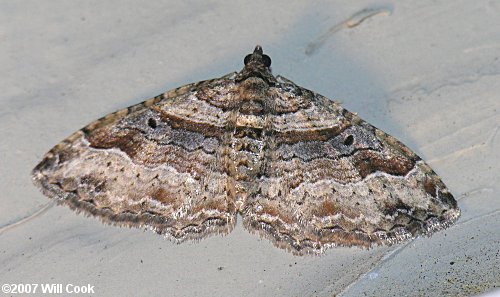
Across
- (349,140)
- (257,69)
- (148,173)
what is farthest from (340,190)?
(148,173)

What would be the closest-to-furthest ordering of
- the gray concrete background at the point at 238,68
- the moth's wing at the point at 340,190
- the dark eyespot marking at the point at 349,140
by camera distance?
the moth's wing at the point at 340,190 < the dark eyespot marking at the point at 349,140 < the gray concrete background at the point at 238,68

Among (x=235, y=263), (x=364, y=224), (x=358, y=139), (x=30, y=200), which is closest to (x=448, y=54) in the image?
(x=358, y=139)

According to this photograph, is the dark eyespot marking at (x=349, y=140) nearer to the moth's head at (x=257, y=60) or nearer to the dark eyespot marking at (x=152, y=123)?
the moth's head at (x=257, y=60)

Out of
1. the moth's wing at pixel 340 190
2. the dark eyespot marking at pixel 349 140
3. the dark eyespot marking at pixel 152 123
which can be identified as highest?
the dark eyespot marking at pixel 152 123

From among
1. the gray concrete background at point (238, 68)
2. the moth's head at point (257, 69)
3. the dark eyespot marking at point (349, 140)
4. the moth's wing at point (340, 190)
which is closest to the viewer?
the moth's wing at point (340, 190)

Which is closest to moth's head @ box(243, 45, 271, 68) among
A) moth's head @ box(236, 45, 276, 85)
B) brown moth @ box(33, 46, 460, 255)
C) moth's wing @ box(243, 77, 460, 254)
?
moth's head @ box(236, 45, 276, 85)

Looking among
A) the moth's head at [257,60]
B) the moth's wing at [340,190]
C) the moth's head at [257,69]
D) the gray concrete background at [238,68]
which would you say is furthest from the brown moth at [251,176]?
the gray concrete background at [238,68]
